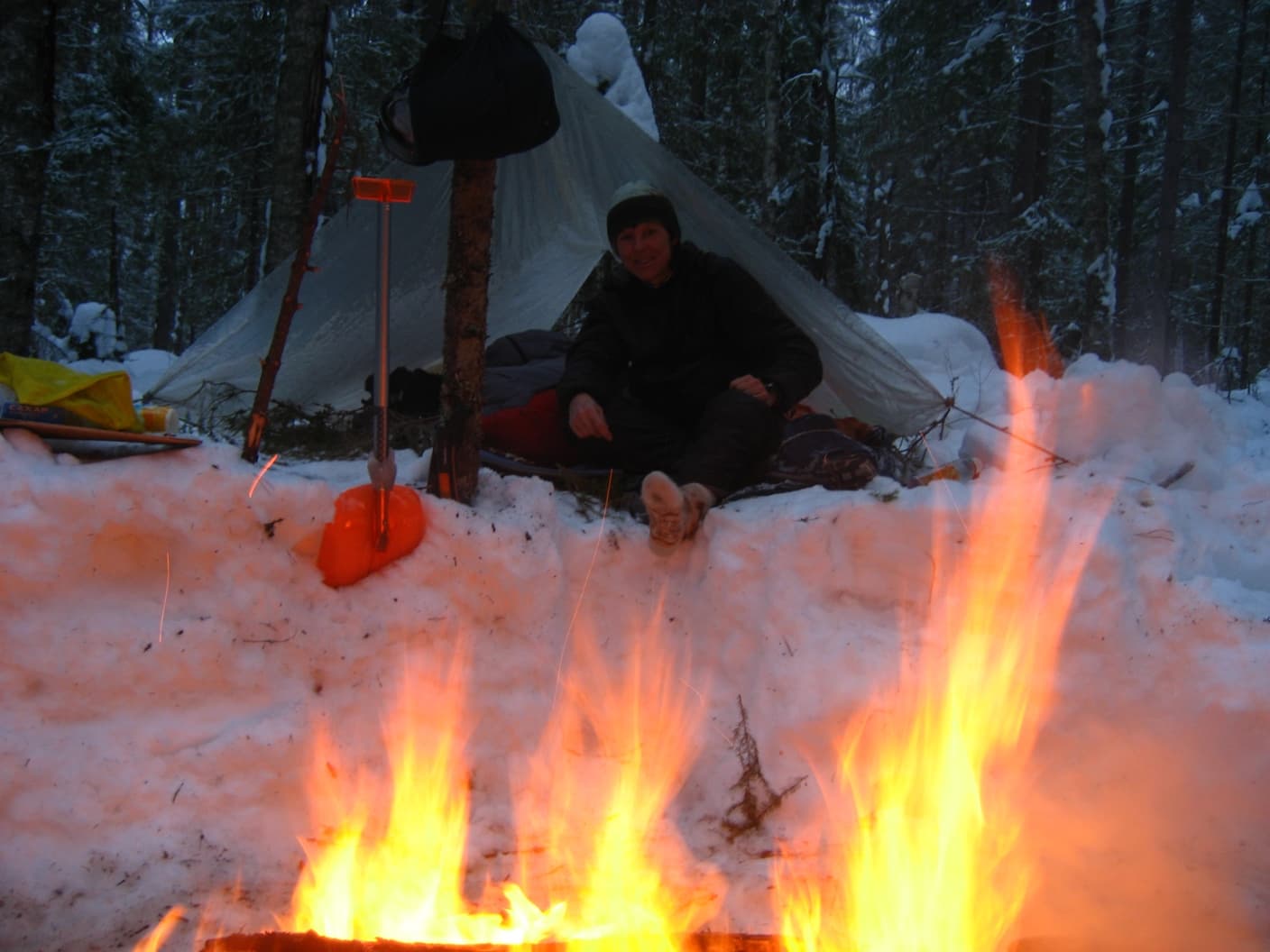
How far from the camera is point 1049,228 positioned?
11281 millimetres

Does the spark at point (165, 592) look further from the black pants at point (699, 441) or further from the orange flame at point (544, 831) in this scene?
the black pants at point (699, 441)

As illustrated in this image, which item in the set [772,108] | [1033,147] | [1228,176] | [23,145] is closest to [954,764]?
[23,145]

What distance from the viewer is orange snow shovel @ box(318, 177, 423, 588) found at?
92.5 inches

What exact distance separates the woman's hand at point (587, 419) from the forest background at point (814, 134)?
2.28 metres

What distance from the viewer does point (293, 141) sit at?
6.72 metres

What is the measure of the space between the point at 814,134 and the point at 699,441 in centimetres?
942

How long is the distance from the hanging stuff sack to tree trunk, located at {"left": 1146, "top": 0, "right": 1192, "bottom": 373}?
34.5 feet

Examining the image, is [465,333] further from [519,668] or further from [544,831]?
[544,831]

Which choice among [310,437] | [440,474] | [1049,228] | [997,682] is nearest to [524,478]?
[440,474]

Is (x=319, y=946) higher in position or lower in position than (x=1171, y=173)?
lower

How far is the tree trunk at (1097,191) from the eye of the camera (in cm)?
921

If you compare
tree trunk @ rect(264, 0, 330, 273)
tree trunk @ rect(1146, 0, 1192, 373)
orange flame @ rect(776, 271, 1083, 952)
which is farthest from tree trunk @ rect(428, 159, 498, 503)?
tree trunk @ rect(1146, 0, 1192, 373)

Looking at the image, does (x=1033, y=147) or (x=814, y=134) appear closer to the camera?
(x=814, y=134)

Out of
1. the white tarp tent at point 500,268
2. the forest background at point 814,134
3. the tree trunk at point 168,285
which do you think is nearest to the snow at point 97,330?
the forest background at point 814,134
